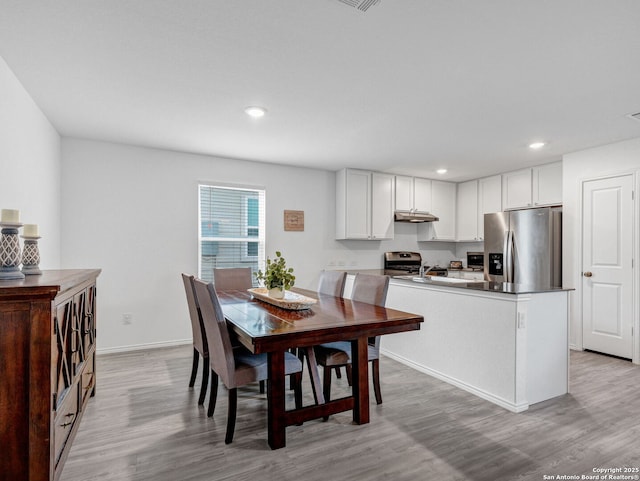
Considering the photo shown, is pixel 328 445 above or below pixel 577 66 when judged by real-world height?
below

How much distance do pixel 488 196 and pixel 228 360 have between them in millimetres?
4857

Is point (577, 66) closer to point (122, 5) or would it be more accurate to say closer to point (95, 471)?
point (122, 5)

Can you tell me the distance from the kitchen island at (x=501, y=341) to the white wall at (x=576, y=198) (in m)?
1.68

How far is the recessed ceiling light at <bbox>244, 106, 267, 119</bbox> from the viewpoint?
2.95 m

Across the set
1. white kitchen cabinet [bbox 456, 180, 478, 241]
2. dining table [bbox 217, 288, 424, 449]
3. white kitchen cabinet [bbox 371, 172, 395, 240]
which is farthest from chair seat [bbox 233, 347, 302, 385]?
white kitchen cabinet [bbox 456, 180, 478, 241]

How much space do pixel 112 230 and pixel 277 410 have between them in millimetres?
2990

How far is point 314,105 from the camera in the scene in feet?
9.53

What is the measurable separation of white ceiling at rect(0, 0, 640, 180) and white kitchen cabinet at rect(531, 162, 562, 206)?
813 mm

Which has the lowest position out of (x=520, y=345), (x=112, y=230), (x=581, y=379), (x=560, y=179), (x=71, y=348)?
(x=581, y=379)

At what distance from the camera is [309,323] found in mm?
2111

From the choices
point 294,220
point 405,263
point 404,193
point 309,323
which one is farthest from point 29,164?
point 405,263

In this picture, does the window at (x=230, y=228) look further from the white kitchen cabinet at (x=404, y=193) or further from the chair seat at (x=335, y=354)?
the chair seat at (x=335, y=354)

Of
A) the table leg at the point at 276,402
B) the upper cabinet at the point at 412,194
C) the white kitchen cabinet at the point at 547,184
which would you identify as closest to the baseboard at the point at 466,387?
the table leg at the point at 276,402

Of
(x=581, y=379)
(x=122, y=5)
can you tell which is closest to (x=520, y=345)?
(x=581, y=379)
